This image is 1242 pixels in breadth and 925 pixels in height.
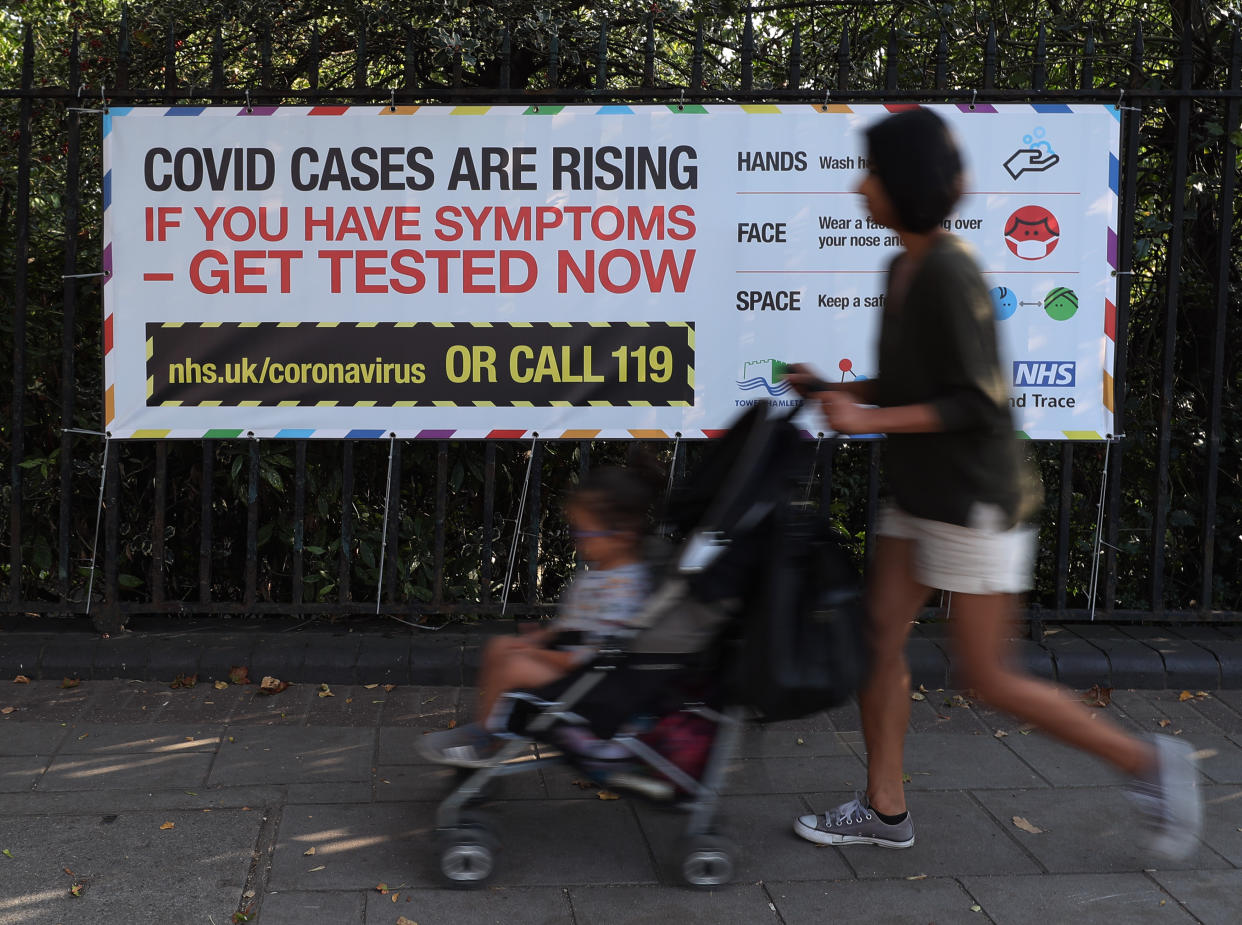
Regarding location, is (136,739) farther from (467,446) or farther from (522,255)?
(522,255)

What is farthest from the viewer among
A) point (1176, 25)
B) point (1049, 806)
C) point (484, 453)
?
point (1176, 25)

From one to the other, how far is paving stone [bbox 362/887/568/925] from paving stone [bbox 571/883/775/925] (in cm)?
4

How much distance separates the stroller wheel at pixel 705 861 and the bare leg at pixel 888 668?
533 millimetres

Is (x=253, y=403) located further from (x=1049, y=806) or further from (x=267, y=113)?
(x=1049, y=806)

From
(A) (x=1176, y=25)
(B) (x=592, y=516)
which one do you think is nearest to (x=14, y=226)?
(B) (x=592, y=516)

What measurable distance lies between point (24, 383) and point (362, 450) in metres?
1.40

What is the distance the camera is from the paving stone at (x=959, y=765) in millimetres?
4176

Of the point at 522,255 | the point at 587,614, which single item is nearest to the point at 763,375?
the point at 522,255

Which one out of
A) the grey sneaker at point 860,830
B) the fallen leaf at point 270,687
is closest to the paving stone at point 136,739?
the fallen leaf at point 270,687

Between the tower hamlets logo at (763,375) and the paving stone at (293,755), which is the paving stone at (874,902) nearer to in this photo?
the paving stone at (293,755)

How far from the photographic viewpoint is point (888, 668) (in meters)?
3.50

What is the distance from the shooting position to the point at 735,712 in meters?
3.27

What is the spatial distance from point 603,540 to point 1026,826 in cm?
162

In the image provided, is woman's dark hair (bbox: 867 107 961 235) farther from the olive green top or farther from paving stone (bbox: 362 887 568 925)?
paving stone (bbox: 362 887 568 925)
